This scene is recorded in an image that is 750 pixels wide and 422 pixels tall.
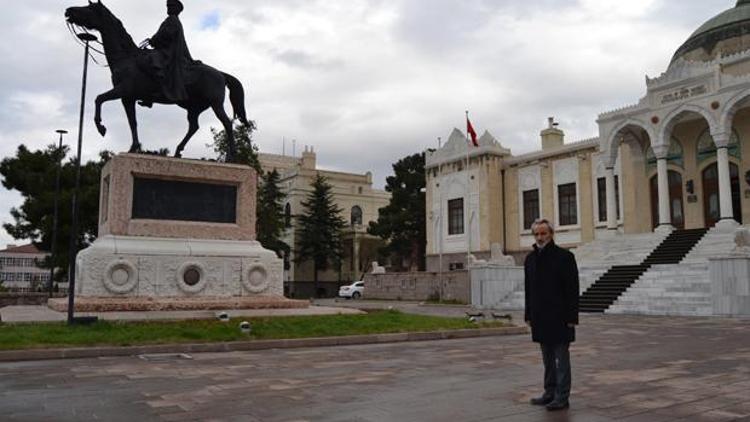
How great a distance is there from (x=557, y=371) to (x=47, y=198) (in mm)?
26890

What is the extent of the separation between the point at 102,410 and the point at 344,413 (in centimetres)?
202

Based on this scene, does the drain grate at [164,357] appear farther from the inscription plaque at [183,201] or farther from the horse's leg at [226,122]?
the horse's leg at [226,122]

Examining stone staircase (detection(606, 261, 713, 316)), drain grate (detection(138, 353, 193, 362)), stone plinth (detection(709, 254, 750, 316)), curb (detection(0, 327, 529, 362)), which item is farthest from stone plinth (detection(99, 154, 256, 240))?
stone plinth (detection(709, 254, 750, 316))

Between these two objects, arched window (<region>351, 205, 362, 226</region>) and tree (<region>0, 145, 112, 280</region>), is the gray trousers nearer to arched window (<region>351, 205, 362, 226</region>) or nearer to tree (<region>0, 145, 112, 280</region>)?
tree (<region>0, 145, 112, 280</region>)

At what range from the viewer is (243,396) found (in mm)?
6152

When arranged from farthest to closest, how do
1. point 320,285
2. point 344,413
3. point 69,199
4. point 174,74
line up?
1. point 320,285
2. point 69,199
3. point 174,74
4. point 344,413

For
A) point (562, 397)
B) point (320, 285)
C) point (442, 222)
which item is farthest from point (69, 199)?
point (320, 285)

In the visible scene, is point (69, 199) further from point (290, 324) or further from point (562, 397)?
point (562, 397)

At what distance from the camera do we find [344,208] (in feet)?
200

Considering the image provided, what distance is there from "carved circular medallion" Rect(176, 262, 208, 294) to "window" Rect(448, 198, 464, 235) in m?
29.6

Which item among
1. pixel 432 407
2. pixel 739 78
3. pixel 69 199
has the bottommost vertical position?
pixel 432 407

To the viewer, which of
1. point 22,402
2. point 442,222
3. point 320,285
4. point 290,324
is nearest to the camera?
point 22,402

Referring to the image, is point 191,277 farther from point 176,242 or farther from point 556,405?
point 556,405

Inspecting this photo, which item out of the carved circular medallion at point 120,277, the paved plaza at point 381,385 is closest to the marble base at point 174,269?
the carved circular medallion at point 120,277
